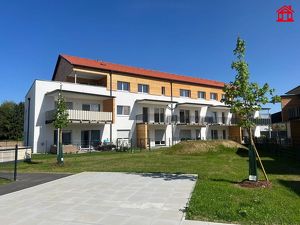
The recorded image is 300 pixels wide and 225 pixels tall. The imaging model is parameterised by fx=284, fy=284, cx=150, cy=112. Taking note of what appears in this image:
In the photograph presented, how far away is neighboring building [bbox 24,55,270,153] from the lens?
28516 millimetres

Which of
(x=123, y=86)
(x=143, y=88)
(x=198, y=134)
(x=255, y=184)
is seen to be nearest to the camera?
(x=255, y=184)

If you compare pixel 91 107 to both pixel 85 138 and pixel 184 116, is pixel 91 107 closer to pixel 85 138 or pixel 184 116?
pixel 85 138

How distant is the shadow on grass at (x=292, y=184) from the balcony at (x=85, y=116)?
21587mm

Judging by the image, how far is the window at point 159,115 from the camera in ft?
123

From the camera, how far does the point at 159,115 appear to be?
1489 inches

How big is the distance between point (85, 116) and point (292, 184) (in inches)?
899

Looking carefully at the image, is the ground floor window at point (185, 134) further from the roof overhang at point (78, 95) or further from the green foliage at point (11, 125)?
the green foliage at point (11, 125)

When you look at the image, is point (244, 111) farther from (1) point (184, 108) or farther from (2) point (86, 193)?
(1) point (184, 108)

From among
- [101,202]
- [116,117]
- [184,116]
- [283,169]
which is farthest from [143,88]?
[101,202]

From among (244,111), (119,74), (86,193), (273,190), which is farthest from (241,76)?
(119,74)

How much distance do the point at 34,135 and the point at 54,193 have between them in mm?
21061

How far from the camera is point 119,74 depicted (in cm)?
3453

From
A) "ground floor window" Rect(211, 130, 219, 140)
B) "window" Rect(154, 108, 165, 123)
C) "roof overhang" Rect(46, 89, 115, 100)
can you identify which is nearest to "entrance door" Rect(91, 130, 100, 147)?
"roof overhang" Rect(46, 89, 115, 100)

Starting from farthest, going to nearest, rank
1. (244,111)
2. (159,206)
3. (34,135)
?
(34,135) → (244,111) → (159,206)
